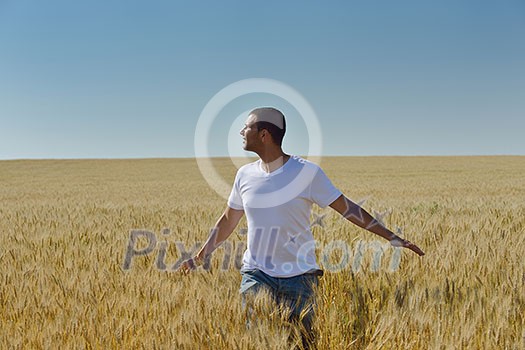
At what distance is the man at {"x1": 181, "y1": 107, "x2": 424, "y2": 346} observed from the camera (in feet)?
8.64

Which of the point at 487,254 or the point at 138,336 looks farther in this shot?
the point at 487,254

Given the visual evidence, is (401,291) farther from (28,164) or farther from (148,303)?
(28,164)

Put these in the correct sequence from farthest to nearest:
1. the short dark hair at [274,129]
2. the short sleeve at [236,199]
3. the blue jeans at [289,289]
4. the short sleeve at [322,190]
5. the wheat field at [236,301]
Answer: the short sleeve at [236,199]
the short sleeve at [322,190]
the short dark hair at [274,129]
the blue jeans at [289,289]
the wheat field at [236,301]

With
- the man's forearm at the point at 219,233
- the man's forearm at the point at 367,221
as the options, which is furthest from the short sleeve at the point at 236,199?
the man's forearm at the point at 367,221

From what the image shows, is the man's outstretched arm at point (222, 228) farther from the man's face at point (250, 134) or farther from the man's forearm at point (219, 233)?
the man's face at point (250, 134)

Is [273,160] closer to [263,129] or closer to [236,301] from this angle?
[263,129]

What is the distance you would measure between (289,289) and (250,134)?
826mm

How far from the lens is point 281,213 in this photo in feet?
8.96

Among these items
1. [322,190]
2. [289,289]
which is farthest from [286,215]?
[289,289]

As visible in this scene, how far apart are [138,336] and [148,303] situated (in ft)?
1.41

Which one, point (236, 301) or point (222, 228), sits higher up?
point (222, 228)

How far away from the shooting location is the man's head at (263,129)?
262cm

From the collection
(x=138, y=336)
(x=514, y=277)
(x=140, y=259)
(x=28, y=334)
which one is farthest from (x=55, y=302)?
(x=514, y=277)

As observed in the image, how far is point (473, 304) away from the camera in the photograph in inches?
99.3
